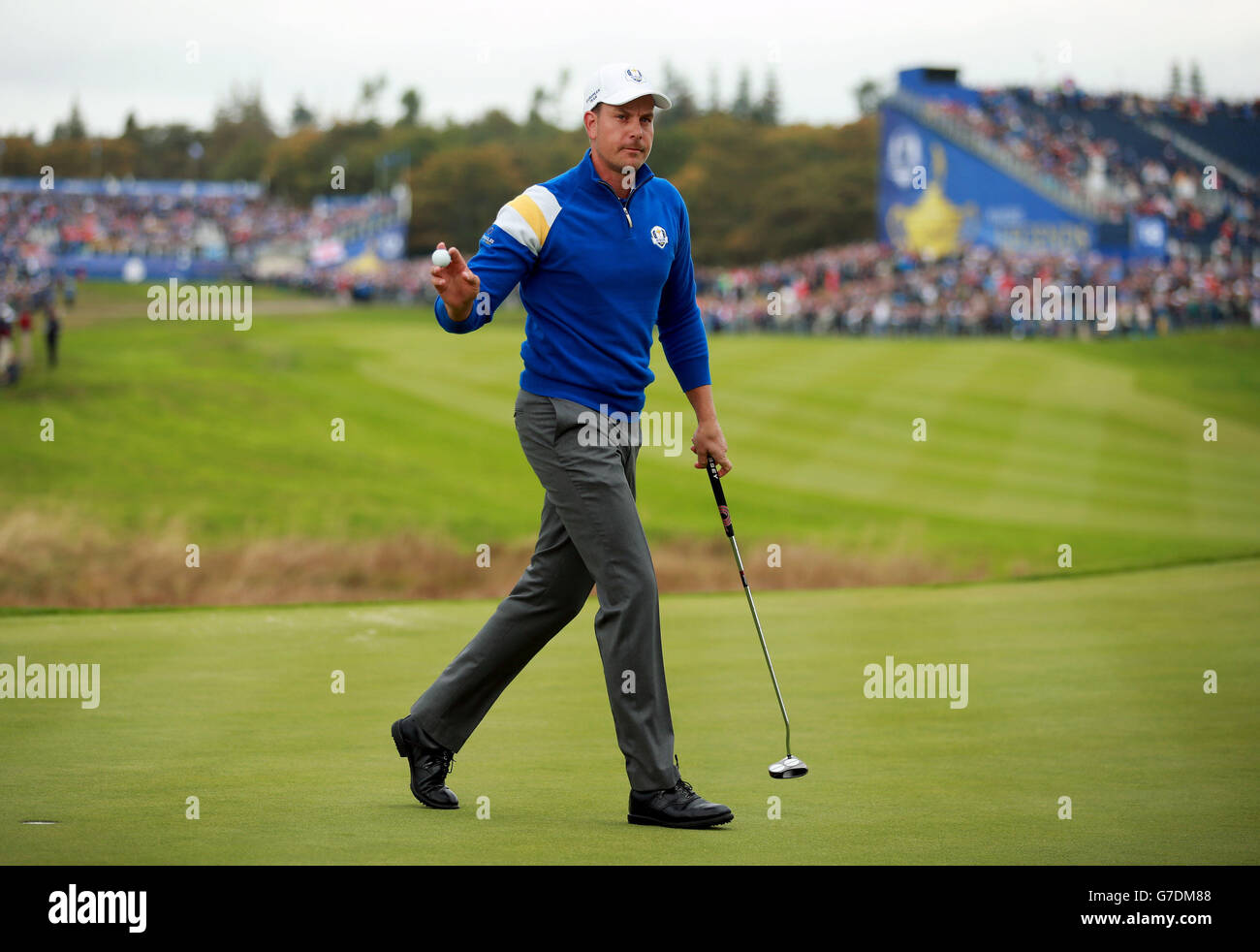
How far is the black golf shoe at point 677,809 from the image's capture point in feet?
17.8

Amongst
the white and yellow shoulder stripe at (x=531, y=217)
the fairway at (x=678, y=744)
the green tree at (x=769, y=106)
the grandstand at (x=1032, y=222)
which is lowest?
the fairway at (x=678, y=744)

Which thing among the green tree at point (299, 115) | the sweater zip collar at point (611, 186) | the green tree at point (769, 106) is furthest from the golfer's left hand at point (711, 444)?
the green tree at point (299, 115)

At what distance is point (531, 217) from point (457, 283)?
46 cm

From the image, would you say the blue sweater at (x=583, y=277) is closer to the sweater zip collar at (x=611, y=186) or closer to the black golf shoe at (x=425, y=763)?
the sweater zip collar at (x=611, y=186)

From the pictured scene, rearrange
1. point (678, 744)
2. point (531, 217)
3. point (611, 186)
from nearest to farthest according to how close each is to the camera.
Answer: point (531, 217) → point (611, 186) → point (678, 744)

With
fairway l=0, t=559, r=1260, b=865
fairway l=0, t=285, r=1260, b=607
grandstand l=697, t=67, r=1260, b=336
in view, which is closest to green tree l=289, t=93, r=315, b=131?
grandstand l=697, t=67, r=1260, b=336

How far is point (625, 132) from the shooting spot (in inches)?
229

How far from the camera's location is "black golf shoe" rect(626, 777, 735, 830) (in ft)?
17.8

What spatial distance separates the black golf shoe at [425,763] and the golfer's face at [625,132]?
2.24m

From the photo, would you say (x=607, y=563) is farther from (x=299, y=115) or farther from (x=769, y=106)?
(x=299, y=115)

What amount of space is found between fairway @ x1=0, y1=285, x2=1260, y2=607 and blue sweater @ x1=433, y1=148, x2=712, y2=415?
39.6 feet

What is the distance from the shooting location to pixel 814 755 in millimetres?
6773

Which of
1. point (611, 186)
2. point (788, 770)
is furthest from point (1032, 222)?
point (788, 770)
